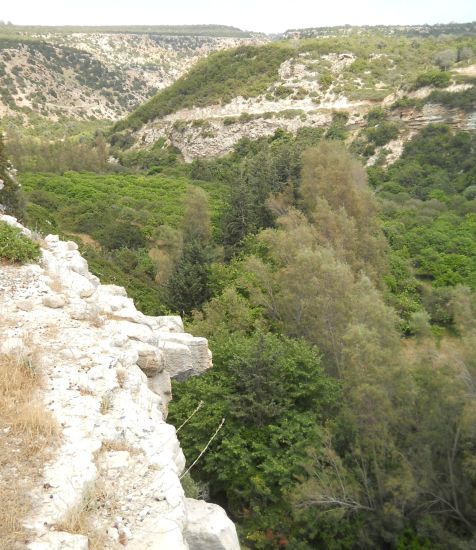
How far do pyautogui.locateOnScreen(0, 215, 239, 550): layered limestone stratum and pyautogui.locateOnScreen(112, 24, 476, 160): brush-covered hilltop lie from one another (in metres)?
50.8

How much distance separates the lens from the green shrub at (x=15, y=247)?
870 cm

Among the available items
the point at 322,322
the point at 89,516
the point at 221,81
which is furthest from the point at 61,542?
the point at 221,81

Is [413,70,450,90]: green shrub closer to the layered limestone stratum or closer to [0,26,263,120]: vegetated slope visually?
the layered limestone stratum

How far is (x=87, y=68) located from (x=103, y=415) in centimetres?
13726

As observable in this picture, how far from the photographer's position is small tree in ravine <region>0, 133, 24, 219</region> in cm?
2397

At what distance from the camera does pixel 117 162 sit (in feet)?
229

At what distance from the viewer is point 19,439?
502 cm

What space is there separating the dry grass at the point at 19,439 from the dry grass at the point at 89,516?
0.36 metres

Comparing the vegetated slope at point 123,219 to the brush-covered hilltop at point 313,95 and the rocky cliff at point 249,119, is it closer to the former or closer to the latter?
the rocky cliff at point 249,119

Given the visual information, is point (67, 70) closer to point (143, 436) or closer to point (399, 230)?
point (399, 230)

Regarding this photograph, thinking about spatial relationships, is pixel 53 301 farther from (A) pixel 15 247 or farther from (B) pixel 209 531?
(B) pixel 209 531

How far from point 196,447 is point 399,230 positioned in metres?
29.3

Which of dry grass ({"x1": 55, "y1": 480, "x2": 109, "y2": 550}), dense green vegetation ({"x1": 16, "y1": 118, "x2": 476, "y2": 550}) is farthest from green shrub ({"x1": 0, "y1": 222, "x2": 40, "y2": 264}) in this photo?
dense green vegetation ({"x1": 16, "y1": 118, "x2": 476, "y2": 550})

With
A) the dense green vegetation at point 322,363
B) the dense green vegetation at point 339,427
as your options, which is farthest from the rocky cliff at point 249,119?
the dense green vegetation at point 339,427
